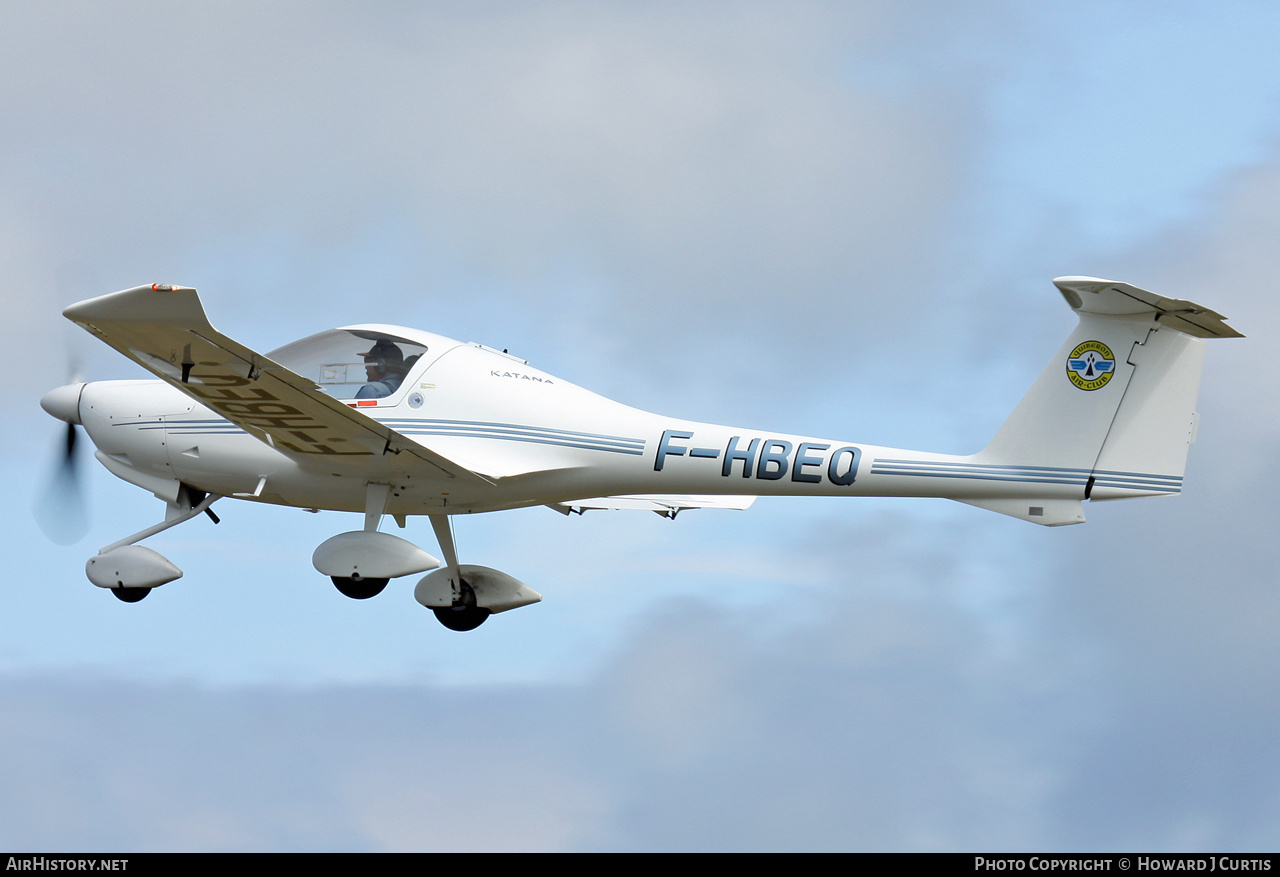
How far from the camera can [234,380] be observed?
13.2 metres

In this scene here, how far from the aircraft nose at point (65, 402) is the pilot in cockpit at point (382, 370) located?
321 cm

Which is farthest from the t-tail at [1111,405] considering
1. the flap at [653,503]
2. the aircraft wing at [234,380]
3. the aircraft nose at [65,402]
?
the aircraft nose at [65,402]

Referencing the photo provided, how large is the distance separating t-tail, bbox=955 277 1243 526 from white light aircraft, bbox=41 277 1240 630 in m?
0.01

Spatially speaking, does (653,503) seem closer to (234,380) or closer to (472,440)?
(472,440)

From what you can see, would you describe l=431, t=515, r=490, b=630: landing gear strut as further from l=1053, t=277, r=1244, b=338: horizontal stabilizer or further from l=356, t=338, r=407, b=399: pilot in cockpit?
l=1053, t=277, r=1244, b=338: horizontal stabilizer

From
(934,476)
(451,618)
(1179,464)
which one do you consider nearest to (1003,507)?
(934,476)

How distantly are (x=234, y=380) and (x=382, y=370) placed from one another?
76.0 inches

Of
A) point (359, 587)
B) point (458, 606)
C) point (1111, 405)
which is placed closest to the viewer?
point (1111, 405)

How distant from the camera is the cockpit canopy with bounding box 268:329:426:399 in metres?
14.8

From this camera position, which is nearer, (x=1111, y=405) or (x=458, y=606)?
(x=1111, y=405)

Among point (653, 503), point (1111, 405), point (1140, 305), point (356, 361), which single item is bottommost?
point (1111, 405)

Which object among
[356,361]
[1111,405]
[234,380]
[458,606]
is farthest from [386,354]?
[1111,405]

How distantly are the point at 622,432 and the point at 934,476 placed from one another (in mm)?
2847

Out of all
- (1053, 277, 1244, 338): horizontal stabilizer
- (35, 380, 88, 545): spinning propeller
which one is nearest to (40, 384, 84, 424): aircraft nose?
(35, 380, 88, 545): spinning propeller
